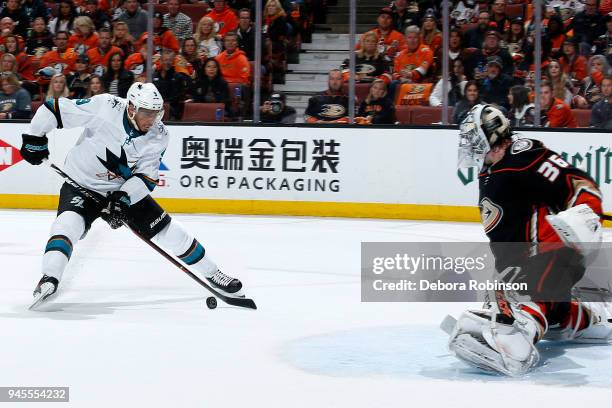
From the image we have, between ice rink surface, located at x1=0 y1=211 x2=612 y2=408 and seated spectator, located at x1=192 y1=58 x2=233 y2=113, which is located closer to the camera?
ice rink surface, located at x1=0 y1=211 x2=612 y2=408

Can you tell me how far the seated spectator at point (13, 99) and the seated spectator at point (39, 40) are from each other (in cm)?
45

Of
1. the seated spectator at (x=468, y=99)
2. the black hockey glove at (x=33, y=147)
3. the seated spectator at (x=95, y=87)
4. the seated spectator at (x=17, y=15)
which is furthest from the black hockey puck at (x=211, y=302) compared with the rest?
the seated spectator at (x=17, y=15)

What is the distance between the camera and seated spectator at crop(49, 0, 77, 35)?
10820mm

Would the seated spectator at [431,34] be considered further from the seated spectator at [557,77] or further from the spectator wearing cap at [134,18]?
the spectator wearing cap at [134,18]

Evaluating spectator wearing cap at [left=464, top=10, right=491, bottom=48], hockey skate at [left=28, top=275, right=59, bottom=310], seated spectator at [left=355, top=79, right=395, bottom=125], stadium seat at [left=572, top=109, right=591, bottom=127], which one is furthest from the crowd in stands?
hockey skate at [left=28, top=275, right=59, bottom=310]

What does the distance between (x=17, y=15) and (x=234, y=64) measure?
105 inches

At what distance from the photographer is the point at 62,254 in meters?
5.28

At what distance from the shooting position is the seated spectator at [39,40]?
10750mm

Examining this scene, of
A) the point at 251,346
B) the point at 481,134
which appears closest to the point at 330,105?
the point at 251,346

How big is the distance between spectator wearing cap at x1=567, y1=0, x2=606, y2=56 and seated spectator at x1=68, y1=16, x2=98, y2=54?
452cm

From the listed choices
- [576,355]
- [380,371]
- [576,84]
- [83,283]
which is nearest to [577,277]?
[576,355]

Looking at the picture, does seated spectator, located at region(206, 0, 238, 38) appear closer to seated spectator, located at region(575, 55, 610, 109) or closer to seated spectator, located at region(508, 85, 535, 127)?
seated spectator, located at region(508, 85, 535, 127)

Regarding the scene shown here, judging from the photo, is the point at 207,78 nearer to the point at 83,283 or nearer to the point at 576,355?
the point at 83,283

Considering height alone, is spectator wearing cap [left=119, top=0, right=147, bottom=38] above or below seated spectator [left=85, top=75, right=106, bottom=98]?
above
